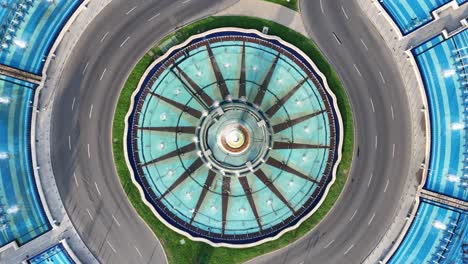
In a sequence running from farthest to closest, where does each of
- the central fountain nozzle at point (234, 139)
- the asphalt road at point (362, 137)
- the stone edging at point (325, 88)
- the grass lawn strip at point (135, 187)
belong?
the asphalt road at point (362, 137), the grass lawn strip at point (135, 187), the stone edging at point (325, 88), the central fountain nozzle at point (234, 139)

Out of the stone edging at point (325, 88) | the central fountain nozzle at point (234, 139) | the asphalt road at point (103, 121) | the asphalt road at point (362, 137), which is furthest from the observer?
the asphalt road at point (362, 137)

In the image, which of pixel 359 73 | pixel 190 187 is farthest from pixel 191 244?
pixel 359 73

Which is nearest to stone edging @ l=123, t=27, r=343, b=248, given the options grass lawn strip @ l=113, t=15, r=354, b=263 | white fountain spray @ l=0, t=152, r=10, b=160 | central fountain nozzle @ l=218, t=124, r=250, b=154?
grass lawn strip @ l=113, t=15, r=354, b=263

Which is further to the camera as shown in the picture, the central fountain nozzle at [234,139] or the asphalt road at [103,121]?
the asphalt road at [103,121]

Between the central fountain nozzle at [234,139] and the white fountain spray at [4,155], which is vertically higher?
the white fountain spray at [4,155]

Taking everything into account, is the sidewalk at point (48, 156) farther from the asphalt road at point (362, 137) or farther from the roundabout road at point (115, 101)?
the asphalt road at point (362, 137)

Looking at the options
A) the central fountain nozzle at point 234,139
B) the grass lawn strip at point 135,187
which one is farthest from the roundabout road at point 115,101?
the central fountain nozzle at point 234,139

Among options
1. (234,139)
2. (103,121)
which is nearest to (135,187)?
(103,121)

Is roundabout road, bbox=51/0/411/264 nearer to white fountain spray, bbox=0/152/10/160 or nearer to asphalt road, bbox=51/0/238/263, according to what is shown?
asphalt road, bbox=51/0/238/263
